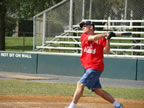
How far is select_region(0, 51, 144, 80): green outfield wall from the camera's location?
55.2ft

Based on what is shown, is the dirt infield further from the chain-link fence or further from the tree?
the tree

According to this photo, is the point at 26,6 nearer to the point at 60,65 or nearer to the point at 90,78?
the point at 60,65

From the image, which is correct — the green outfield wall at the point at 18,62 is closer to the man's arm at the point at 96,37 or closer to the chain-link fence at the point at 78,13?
the chain-link fence at the point at 78,13

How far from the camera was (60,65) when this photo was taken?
18.0 meters

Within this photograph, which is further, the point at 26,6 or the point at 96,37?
the point at 26,6

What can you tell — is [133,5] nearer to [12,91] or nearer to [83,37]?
[12,91]

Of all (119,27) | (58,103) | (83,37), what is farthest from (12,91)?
(119,27)

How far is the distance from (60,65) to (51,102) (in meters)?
7.86

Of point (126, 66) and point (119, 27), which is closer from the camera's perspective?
point (126, 66)

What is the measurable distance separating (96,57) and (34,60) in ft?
35.4

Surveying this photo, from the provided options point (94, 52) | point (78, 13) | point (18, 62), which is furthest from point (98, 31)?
point (94, 52)

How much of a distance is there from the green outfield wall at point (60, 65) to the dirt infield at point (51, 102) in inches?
235

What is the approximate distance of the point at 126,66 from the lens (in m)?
16.9

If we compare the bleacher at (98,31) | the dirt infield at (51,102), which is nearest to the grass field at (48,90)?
the dirt infield at (51,102)
